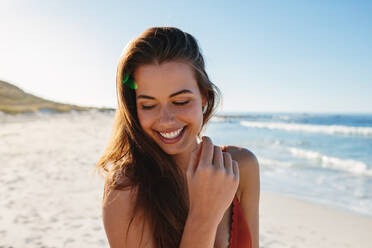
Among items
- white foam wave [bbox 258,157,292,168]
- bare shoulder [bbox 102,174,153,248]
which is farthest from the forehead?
white foam wave [bbox 258,157,292,168]

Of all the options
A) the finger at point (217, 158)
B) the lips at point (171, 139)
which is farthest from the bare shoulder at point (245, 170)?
the finger at point (217, 158)

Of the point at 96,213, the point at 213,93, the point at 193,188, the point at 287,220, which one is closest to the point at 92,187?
the point at 96,213

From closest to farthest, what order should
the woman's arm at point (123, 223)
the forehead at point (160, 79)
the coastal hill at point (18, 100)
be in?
the woman's arm at point (123, 223) < the forehead at point (160, 79) < the coastal hill at point (18, 100)

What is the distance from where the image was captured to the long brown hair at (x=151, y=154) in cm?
164

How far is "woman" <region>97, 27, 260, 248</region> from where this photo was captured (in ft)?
4.45

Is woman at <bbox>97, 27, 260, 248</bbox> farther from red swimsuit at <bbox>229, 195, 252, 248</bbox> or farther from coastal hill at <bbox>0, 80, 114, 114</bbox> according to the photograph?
coastal hill at <bbox>0, 80, 114, 114</bbox>

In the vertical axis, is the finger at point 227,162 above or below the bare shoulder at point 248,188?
above

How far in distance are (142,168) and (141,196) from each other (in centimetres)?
27

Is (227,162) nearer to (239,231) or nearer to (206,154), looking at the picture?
(206,154)

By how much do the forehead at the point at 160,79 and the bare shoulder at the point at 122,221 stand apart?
641 mm

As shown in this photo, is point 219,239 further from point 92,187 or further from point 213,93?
point 92,187

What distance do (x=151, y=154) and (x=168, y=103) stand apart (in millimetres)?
382

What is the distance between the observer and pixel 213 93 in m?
2.30

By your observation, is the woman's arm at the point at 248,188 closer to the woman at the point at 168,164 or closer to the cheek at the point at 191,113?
the woman at the point at 168,164
